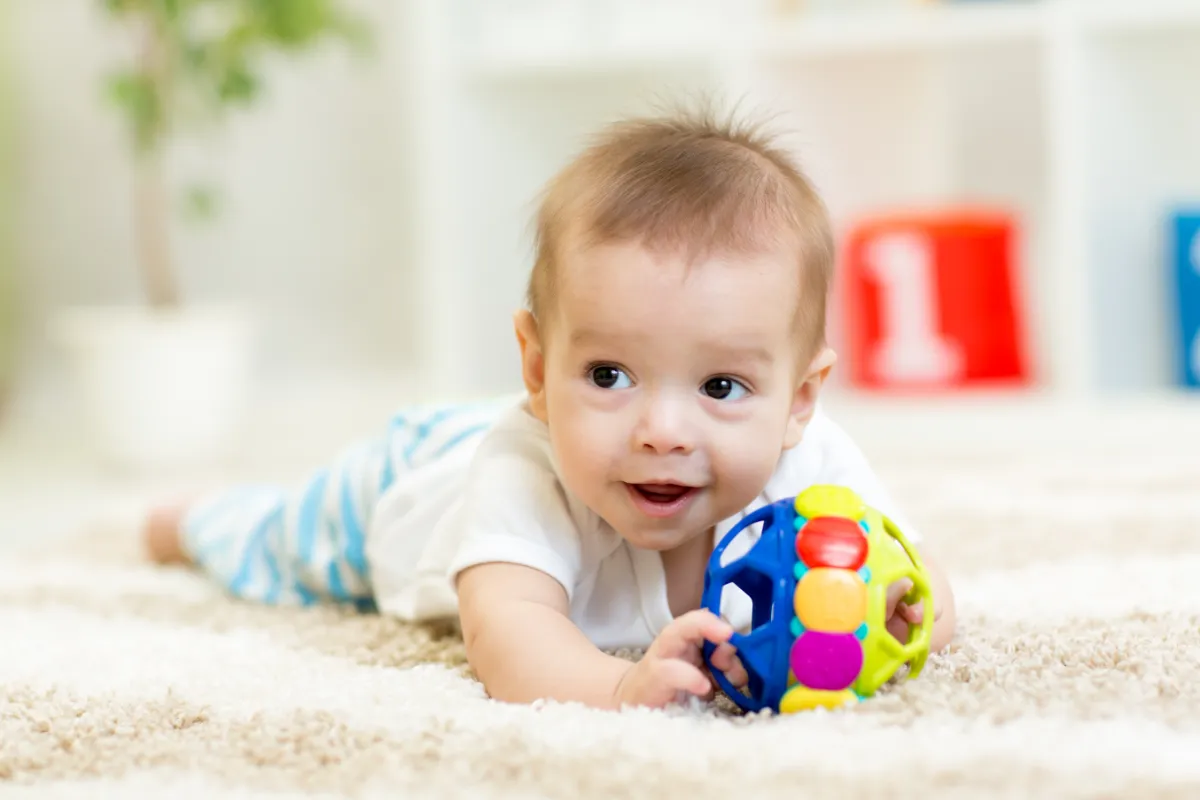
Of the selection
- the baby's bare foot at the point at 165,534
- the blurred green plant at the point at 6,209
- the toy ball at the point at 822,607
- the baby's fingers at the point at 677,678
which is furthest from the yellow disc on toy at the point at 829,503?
the blurred green plant at the point at 6,209

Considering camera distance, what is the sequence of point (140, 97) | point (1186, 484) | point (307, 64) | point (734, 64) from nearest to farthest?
point (1186, 484) < point (734, 64) < point (140, 97) < point (307, 64)

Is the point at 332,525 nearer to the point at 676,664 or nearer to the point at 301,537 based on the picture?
the point at 301,537

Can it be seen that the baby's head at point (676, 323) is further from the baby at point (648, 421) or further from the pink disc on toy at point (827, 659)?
the pink disc on toy at point (827, 659)

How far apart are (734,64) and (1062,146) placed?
46 centimetres

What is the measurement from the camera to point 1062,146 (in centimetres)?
198

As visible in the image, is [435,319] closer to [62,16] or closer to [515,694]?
[62,16]

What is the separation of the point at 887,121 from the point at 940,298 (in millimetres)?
346

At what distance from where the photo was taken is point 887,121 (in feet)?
7.58

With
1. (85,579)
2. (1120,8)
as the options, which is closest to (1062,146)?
(1120,8)

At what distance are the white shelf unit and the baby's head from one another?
4.00 ft

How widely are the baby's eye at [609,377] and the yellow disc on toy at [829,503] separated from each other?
0.37 ft

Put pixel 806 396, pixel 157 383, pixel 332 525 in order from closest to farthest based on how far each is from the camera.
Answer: pixel 806 396 < pixel 332 525 < pixel 157 383

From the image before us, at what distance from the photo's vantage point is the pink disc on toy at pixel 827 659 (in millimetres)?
752

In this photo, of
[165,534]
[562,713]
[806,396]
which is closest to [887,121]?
[165,534]
